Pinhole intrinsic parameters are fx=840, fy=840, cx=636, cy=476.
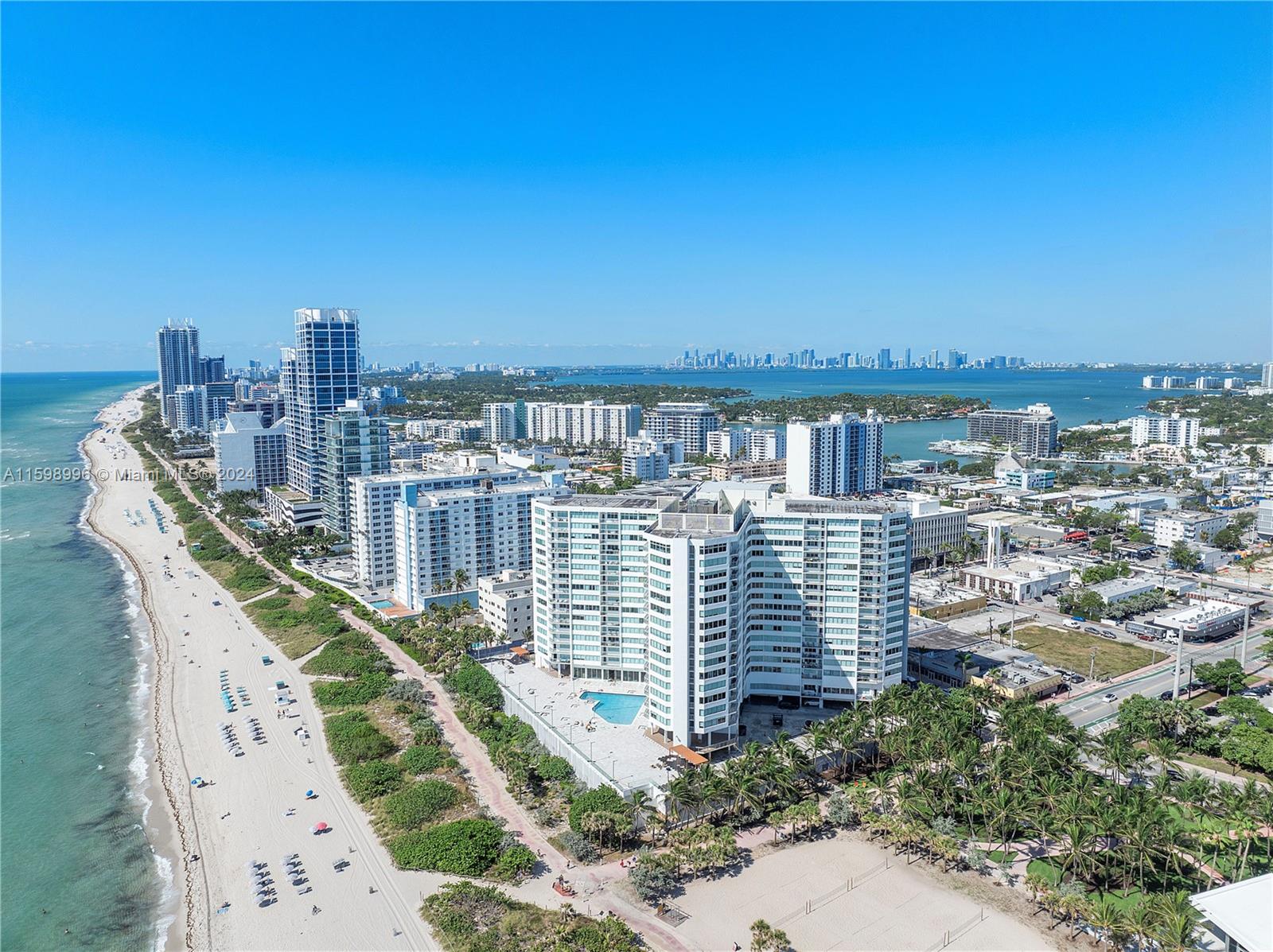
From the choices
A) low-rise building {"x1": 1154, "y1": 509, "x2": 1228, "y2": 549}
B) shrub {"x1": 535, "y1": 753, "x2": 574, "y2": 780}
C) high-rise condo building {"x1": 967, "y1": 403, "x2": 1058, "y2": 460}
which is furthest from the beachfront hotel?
high-rise condo building {"x1": 967, "y1": 403, "x2": 1058, "y2": 460}

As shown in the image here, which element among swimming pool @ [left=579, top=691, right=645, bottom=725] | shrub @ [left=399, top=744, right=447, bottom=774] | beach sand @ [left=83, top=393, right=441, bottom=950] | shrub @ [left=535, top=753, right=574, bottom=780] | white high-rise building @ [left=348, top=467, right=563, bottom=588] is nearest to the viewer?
beach sand @ [left=83, top=393, right=441, bottom=950]

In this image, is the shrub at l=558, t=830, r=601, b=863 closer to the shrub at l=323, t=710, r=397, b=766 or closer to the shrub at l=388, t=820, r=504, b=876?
the shrub at l=388, t=820, r=504, b=876

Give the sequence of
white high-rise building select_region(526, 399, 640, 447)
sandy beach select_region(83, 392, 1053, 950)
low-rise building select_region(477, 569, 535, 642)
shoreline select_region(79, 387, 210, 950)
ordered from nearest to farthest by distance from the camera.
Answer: sandy beach select_region(83, 392, 1053, 950)
shoreline select_region(79, 387, 210, 950)
low-rise building select_region(477, 569, 535, 642)
white high-rise building select_region(526, 399, 640, 447)

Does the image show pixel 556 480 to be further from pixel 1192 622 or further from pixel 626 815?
pixel 1192 622

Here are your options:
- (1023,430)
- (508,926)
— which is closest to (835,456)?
(1023,430)

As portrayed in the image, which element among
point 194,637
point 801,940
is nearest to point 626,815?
point 801,940

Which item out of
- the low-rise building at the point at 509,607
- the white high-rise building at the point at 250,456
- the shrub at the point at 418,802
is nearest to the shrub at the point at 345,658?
the low-rise building at the point at 509,607

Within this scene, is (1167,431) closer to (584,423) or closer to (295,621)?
(584,423)
